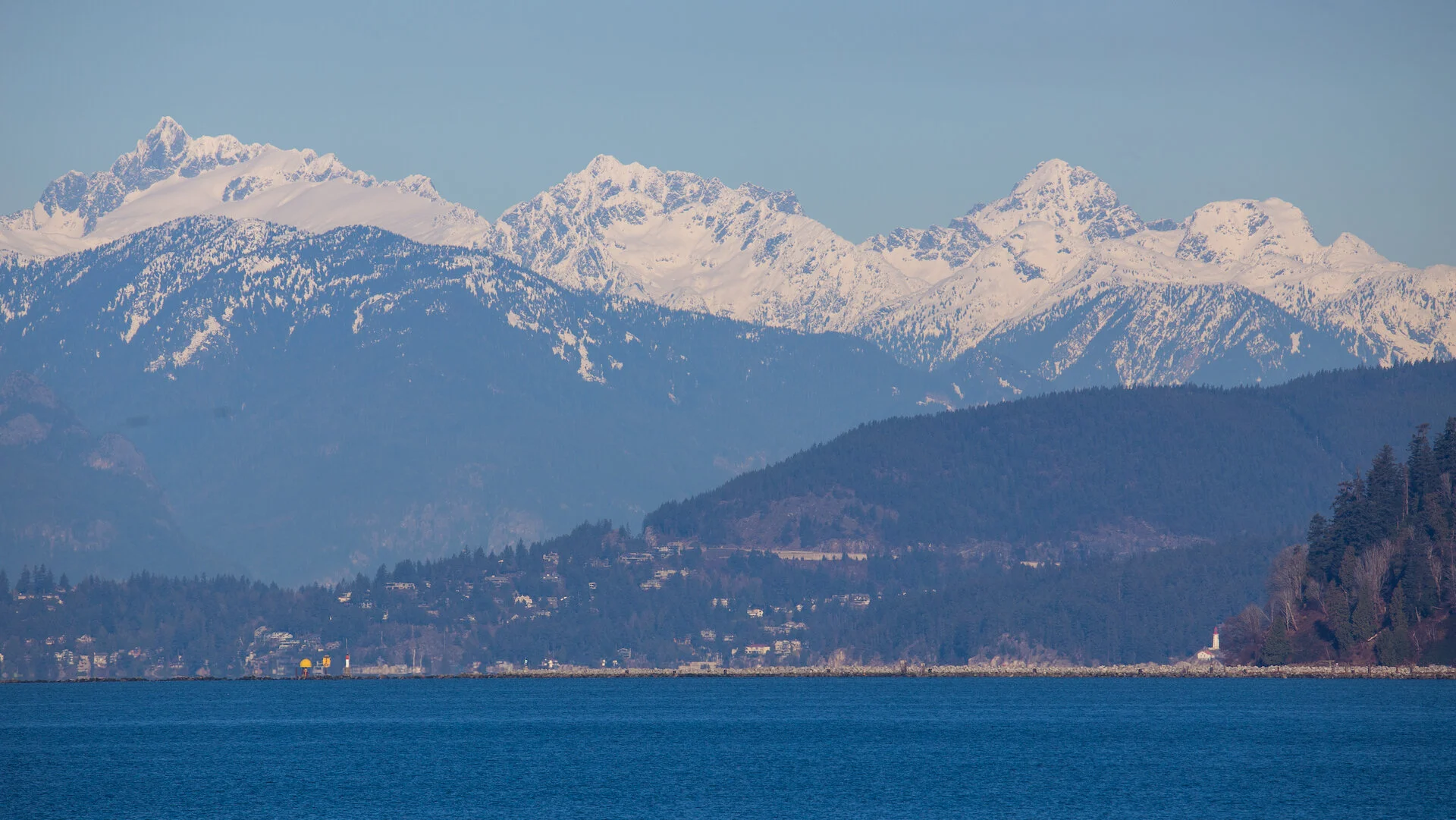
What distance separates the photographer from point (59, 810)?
163 meters

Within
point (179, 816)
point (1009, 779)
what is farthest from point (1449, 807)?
point (179, 816)

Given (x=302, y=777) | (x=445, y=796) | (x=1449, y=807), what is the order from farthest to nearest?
(x=302, y=777), (x=445, y=796), (x=1449, y=807)

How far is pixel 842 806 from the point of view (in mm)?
162125

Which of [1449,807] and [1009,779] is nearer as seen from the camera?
[1449,807]

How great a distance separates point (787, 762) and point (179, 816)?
198 feet

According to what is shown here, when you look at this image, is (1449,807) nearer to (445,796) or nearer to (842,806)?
(842,806)

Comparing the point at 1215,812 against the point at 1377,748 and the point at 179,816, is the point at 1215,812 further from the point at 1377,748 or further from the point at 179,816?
the point at 179,816

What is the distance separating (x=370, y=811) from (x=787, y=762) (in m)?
49.2

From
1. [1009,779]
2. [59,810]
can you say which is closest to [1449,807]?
[1009,779]

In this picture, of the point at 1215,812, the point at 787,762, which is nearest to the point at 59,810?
the point at 787,762

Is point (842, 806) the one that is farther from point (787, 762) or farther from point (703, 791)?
point (787, 762)

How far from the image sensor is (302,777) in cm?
18712

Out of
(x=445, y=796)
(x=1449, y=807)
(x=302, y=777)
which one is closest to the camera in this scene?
(x=1449, y=807)

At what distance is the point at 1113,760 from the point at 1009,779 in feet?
57.4
